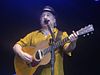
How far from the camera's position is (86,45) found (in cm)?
489

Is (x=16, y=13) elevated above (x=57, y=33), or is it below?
above

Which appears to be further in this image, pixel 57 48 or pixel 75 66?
pixel 75 66

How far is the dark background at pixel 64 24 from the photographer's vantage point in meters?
4.79

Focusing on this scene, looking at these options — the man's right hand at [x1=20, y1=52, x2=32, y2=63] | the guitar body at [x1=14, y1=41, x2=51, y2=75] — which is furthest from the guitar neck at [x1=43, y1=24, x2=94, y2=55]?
the man's right hand at [x1=20, y1=52, x2=32, y2=63]

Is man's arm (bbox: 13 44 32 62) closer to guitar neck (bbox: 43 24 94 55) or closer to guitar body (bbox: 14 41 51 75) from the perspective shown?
guitar body (bbox: 14 41 51 75)

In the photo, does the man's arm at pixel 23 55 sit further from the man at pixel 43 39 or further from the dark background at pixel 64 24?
the dark background at pixel 64 24

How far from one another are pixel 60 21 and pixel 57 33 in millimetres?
1122

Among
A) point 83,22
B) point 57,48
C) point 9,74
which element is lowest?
point 9,74

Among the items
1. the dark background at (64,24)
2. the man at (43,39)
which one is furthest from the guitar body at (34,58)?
the dark background at (64,24)

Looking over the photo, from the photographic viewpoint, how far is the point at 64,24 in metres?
4.87

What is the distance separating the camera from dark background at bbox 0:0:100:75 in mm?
4785

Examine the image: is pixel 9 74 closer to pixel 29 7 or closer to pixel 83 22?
pixel 29 7

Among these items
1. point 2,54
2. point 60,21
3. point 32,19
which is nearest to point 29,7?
point 32,19

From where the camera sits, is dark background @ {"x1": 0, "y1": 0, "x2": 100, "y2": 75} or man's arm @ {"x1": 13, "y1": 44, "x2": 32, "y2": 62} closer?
man's arm @ {"x1": 13, "y1": 44, "x2": 32, "y2": 62}
